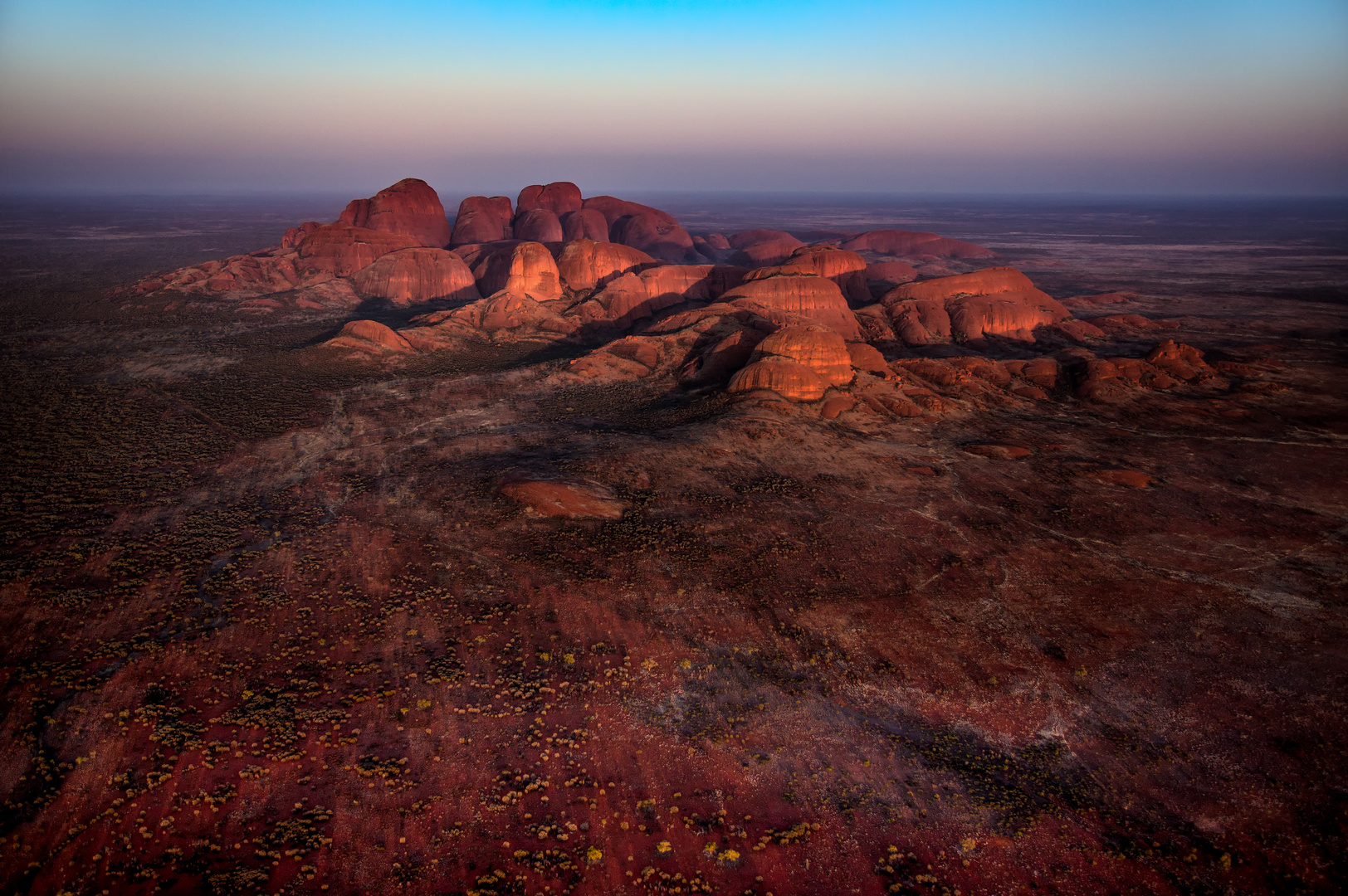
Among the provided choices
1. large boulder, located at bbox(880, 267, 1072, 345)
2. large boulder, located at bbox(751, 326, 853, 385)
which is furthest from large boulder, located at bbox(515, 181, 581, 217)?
large boulder, located at bbox(751, 326, 853, 385)

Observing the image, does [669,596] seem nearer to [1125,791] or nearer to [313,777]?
[313,777]

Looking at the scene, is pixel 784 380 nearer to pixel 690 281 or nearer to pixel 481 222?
pixel 690 281

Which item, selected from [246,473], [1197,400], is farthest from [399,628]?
[1197,400]

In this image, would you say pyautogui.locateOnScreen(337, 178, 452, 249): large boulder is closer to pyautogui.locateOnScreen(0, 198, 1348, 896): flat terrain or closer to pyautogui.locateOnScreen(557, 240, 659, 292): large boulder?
pyautogui.locateOnScreen(557, 240, 659, 292): large boulder

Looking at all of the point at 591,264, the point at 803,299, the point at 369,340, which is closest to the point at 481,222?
the point at 591,264

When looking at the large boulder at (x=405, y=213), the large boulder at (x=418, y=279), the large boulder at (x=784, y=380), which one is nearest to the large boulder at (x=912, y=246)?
the large boulder at (x=405, y=213)
